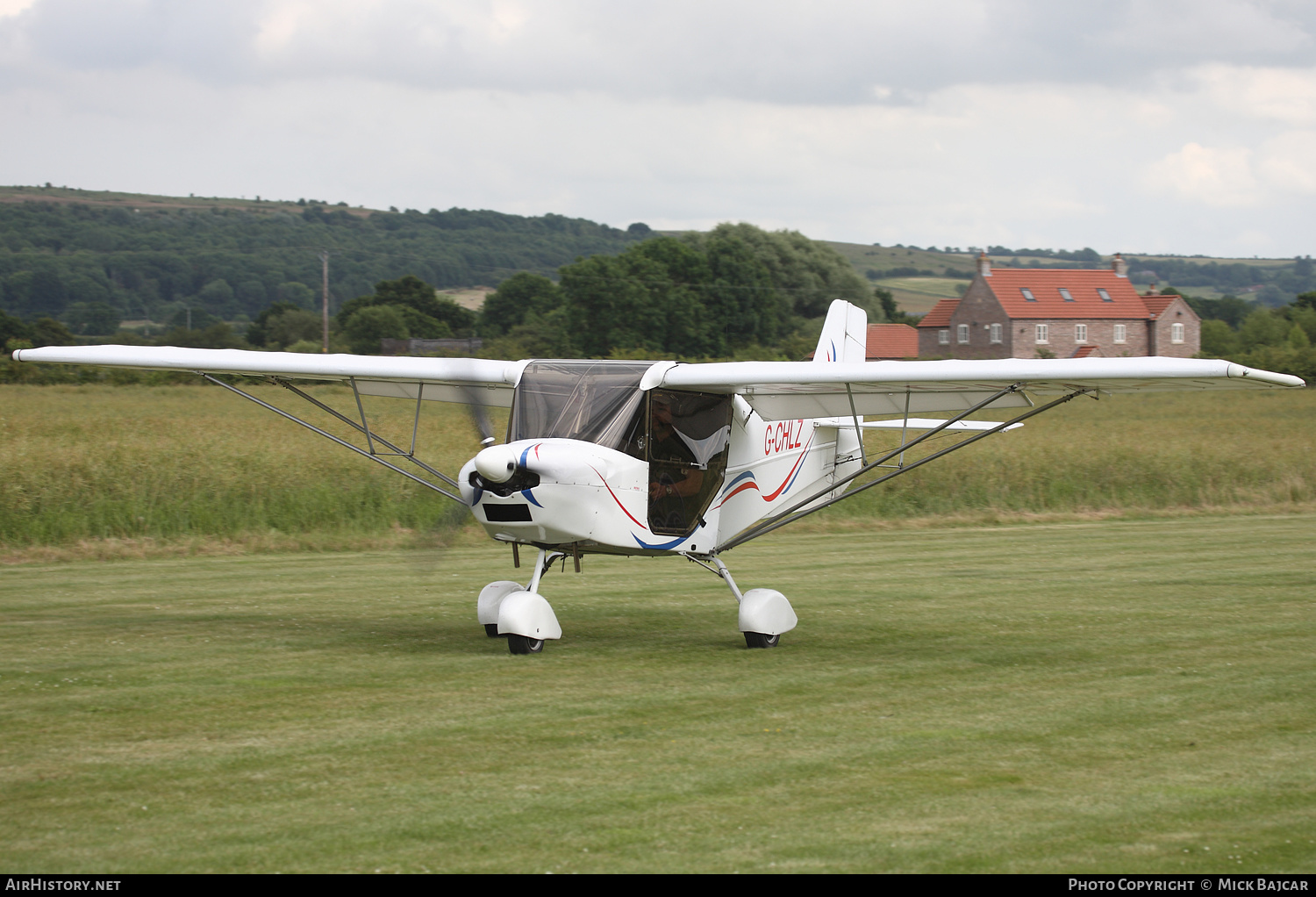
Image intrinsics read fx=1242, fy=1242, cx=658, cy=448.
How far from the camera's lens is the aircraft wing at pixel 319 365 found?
9820 mm

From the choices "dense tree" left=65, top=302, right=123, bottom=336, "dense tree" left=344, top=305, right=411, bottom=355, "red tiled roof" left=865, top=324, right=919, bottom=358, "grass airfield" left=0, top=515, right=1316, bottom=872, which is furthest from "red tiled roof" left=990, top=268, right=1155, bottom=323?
"grass airfield" left=0, top=515, right=1316, bottom=872

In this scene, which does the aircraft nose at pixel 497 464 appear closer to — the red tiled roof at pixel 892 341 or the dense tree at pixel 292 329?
the dense tree at pixel 292 329

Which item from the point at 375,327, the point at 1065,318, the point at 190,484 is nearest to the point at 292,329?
the point at 375,327

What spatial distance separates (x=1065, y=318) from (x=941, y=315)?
843 cm

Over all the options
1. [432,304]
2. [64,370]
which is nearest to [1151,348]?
[432,304]

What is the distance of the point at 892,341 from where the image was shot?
Result: 259 ft

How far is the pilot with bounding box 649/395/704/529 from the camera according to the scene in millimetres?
9242

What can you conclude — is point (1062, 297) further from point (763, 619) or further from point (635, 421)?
point (635, 421)

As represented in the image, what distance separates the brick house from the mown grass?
159 ft

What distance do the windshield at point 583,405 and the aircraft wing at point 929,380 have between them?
318 millimetres

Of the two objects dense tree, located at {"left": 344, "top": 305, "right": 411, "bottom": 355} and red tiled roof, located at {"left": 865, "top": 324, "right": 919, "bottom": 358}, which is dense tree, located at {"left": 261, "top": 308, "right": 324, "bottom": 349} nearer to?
dense tree, located at {"left": 344, "top": 305, "right": 411, "bottom": 355}

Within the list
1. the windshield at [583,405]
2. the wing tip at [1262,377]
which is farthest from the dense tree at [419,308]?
the wing tip at [1262,377]

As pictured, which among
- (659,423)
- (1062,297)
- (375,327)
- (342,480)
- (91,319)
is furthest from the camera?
(1062,297)
